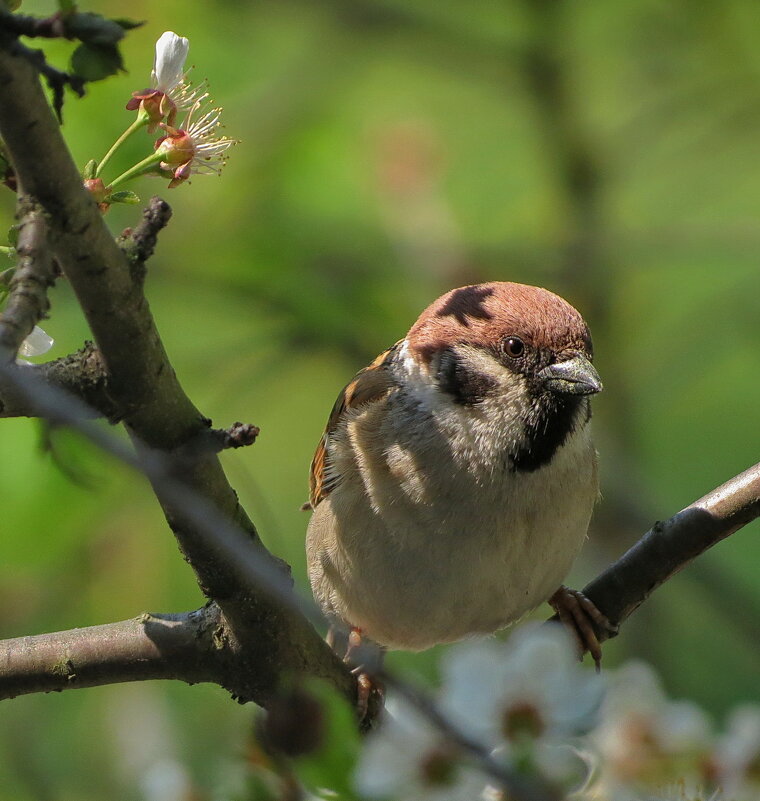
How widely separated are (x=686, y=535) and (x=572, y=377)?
62 cm

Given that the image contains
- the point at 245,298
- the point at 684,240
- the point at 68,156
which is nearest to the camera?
the point at 68,156

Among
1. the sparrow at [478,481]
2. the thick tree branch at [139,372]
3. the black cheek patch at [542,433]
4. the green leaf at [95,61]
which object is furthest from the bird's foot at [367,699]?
the green leaf at [95,61]

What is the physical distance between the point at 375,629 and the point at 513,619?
42cm

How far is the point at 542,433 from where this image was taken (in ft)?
10.5

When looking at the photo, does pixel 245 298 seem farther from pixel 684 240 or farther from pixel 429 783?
pixel 429 783

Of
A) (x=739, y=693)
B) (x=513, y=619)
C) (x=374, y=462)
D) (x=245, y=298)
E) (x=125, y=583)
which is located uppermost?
(x=245, y=298)

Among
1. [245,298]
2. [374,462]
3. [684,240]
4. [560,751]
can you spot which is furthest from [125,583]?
[560,751]

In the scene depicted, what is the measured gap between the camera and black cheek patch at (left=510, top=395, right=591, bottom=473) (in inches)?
125

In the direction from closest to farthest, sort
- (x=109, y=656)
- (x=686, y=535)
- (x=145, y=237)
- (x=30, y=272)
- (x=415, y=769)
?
1. (x=415, y=769)
2. (x=30, y=272)
3. (x=145, y=237)
4. (x=109, y=656)
5. (x=686, y=535)

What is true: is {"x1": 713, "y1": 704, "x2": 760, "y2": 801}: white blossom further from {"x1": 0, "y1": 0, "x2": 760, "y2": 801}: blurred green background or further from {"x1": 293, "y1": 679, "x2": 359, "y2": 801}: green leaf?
{"x1": 0, "y1": 0, "x2": 760, "y2": 801}: blurred green background

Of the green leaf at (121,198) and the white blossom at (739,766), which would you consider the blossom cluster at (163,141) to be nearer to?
the green leaf at (121,198)

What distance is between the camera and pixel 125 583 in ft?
14.1

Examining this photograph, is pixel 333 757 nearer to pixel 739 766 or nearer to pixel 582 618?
pixel 739 766

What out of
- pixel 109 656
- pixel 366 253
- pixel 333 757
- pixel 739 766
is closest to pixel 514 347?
pixel 109 656
